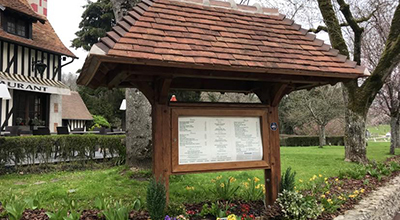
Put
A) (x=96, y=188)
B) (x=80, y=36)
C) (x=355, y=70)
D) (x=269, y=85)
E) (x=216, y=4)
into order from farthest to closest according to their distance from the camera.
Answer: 1. (x=80, y=36)
2. (x=96, y=188)
3. (x=216, y=4)
4. (x=269, y=85)
5. (x=355, y=70)

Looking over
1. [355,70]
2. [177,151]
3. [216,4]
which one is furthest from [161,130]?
[355,70]

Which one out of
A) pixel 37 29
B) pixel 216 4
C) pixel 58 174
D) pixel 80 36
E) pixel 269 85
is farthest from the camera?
pixel 80 36

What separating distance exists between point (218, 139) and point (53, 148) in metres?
7.40

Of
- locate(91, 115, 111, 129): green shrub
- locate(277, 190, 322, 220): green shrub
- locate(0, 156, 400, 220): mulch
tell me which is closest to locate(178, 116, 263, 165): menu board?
locate(277, 190, 322, 220): green shrub

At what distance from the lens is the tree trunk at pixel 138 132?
7.20 m

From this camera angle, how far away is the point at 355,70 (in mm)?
4586

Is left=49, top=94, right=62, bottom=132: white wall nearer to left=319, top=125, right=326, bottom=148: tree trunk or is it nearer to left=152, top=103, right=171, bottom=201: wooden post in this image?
left=152, top=103, right=171, bottom=201: wooden post

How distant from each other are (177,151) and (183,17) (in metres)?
2.03

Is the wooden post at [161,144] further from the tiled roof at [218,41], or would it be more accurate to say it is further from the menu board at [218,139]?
the tiled roof at [218,41]

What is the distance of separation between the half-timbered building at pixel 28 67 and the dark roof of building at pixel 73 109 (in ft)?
11.6

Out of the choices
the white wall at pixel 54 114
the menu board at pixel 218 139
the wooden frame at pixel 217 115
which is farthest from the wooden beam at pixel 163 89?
the white wall at pixel 54 114

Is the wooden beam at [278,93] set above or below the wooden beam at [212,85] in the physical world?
below

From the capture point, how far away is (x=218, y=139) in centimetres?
445

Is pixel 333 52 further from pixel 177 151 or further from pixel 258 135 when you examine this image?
pixel 177 151
